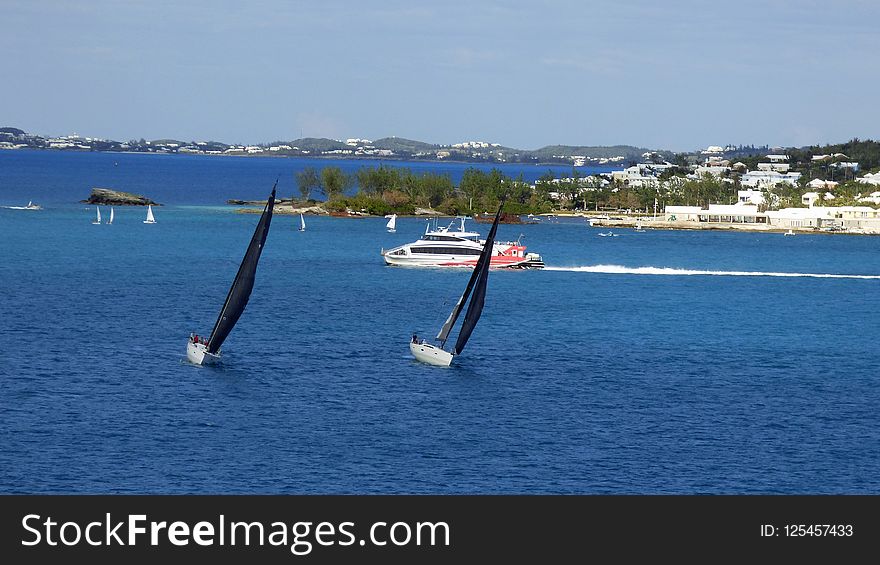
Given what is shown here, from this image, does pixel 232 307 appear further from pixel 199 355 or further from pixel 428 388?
pixel 428 388

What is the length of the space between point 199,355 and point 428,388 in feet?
41.9

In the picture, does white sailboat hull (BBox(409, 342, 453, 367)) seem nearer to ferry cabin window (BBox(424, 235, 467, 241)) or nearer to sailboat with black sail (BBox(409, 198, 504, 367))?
sailboat with black sail (BBox(409, 198, 504, 367))

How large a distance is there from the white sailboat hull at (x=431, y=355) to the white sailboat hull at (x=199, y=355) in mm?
10741

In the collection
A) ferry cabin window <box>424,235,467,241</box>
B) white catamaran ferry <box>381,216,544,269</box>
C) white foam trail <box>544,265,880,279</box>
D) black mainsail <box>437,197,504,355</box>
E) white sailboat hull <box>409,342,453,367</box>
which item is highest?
black mainsail <box>437,197,504,355</box>

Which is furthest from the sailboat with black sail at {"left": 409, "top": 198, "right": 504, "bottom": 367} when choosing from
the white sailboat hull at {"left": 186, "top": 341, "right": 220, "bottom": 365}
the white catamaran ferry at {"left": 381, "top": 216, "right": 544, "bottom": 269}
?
the white catamaran ferry at {"left": 381, "top": 216, "right": 544, "bottom": 269}

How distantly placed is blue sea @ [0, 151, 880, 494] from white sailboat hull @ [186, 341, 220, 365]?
0.94 m

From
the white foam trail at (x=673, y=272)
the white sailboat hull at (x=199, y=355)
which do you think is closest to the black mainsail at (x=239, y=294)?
the white sailboat hull at (x=199, y=355)

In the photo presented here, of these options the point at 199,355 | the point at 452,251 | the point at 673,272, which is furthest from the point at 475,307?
the point at 673,272

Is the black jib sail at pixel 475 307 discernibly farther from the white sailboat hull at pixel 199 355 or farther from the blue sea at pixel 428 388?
the white sailboat hull at pixel 199 355

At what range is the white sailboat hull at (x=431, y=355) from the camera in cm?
7194

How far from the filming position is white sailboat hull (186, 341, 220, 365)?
70.4m

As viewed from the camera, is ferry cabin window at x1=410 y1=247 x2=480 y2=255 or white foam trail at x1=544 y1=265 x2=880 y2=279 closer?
white foam trail at x1=544 y1=265 x2=880 y2=279
